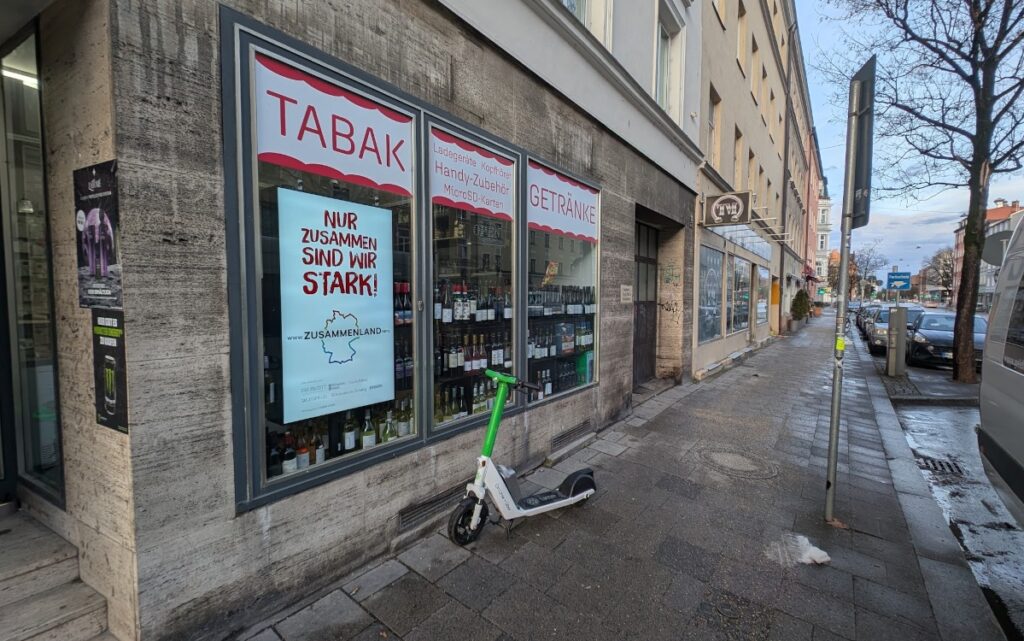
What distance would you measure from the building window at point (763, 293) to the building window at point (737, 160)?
182 inches

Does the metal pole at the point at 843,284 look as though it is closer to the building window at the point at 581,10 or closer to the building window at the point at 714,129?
the building window at the point at 581,10

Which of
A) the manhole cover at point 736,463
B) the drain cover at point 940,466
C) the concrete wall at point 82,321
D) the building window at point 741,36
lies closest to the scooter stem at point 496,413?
the concrete wall at point 82,321

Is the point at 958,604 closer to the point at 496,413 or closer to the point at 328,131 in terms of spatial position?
the point at 496,413

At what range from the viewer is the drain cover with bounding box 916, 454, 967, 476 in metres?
5.16

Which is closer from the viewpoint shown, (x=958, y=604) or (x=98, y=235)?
(x=98, y=235)

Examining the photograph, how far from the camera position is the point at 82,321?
2.25m

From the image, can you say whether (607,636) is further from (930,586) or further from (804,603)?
(930,586)

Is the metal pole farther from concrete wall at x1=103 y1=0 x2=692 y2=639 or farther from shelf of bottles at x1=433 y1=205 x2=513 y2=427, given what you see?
concrete wall at x1=103 y1=0 x2=692 y2=639

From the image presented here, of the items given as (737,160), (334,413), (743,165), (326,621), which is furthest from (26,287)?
(743,165)

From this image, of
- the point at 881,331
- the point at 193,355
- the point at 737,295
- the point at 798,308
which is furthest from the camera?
the point at 798,308

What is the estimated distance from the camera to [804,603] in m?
2.73

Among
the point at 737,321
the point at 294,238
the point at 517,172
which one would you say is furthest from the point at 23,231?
the point at 737,321

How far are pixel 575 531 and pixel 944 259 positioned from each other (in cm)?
7690

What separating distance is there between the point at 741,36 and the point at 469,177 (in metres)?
12.9
